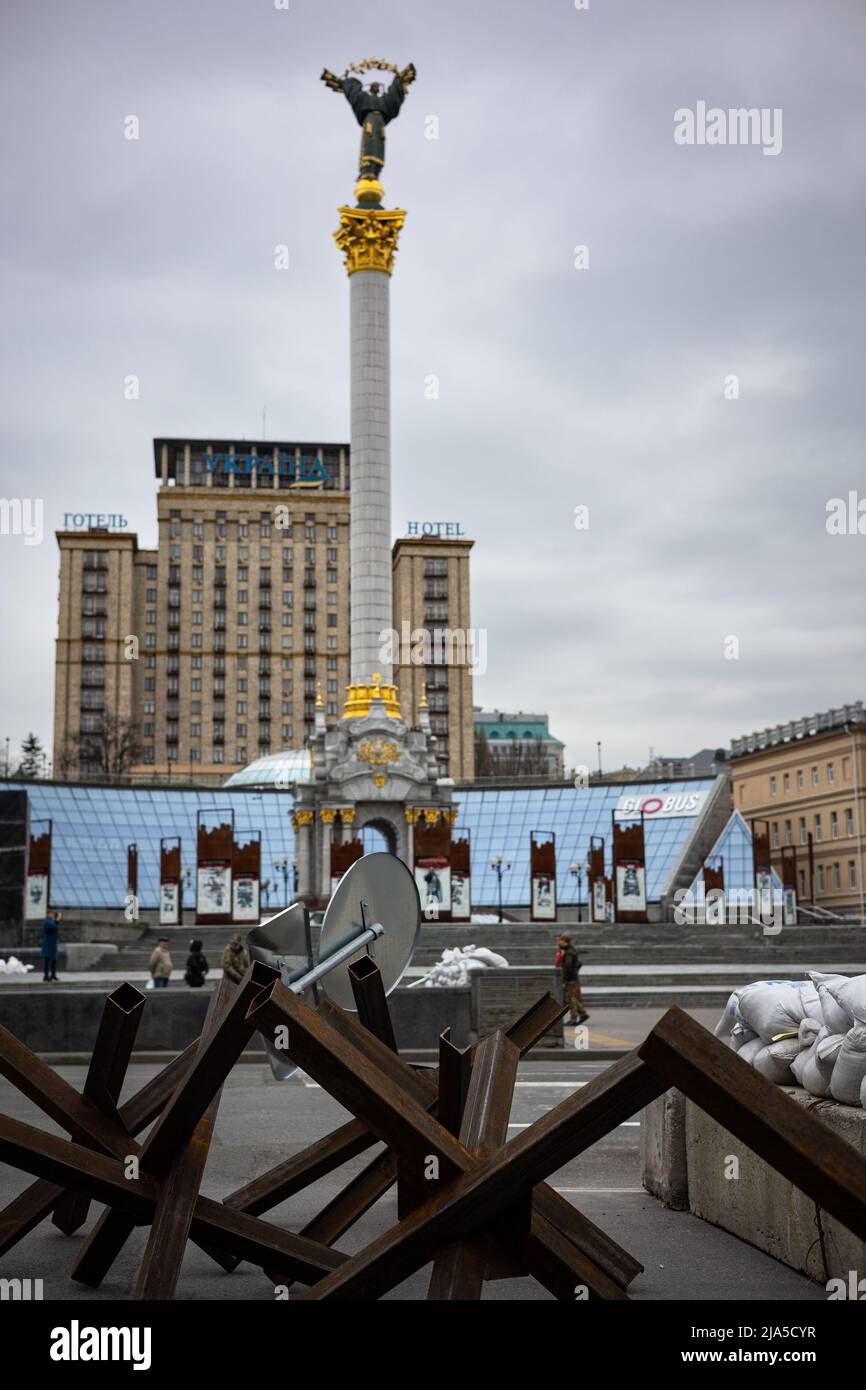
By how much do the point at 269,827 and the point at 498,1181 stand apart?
221 feet

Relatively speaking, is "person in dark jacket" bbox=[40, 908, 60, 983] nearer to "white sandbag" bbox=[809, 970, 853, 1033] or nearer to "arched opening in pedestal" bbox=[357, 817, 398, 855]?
"white sandbag" bbox=[809, 970, 853, 1033]

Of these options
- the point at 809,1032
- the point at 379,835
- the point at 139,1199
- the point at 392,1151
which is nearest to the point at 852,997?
the point at 809,1032

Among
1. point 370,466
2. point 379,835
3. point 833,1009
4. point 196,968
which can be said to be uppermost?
point 370,466

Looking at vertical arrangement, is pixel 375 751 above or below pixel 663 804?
above

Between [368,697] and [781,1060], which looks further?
[368,697]

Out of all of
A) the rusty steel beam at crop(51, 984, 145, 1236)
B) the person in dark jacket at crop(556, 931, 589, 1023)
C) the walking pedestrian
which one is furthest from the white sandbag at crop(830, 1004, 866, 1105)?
the walking pedestrian

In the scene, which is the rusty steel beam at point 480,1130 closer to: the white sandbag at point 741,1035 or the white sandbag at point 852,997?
the white sandbag at point 852,997

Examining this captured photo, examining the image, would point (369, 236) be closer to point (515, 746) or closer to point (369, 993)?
point (369, 993)

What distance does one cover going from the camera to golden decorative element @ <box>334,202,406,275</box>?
58.5 metres

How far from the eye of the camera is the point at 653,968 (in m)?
36.8

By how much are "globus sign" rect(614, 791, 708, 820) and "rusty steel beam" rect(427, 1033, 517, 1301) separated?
62459 mm

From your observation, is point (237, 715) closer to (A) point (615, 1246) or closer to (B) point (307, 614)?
(B) point (307, 614)

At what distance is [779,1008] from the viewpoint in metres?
6.49

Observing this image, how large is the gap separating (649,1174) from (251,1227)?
332 cm
